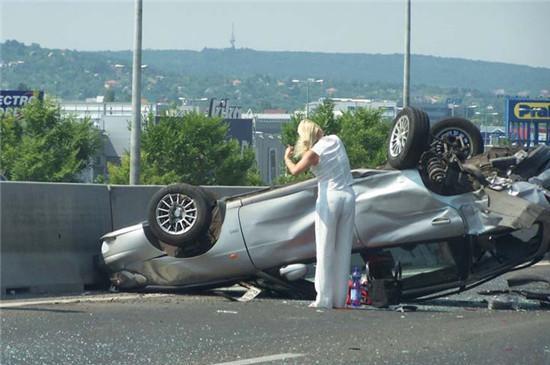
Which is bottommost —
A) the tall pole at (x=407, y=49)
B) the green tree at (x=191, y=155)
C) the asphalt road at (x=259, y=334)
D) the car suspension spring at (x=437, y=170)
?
the green tree at (x=191, y=155)

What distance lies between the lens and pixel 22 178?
55688 millimetres

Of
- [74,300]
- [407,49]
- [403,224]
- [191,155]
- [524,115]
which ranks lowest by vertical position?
[191,155]

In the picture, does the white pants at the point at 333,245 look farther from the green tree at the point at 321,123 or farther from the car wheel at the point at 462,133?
the green tree at the point at 321,123

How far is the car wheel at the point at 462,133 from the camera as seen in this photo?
12.5 metres

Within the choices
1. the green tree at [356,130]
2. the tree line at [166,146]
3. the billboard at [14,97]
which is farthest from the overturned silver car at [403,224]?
the billboard at [14,97]

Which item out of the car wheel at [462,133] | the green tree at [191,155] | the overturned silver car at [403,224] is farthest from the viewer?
the green tree at [191,155]

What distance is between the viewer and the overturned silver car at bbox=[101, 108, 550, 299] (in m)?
10.9

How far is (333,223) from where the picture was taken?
33.6ft

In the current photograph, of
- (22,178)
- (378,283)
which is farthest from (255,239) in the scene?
(22,178)

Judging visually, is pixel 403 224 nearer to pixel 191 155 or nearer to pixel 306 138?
pixel 306 138

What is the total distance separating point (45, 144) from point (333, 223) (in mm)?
48548

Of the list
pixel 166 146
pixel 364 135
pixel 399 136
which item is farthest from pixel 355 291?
pixel 364 135

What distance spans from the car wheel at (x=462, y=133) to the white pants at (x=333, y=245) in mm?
2445

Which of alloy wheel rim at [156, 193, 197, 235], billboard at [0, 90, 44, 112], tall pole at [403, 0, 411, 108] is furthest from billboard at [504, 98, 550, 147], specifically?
alloy wheel rim at [156, 193, 197, 235]
